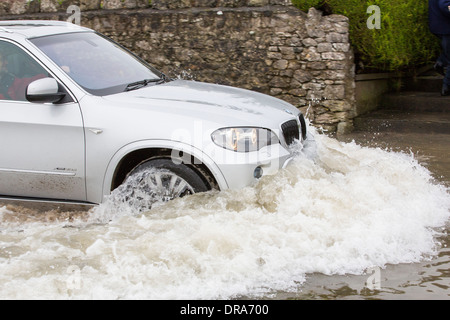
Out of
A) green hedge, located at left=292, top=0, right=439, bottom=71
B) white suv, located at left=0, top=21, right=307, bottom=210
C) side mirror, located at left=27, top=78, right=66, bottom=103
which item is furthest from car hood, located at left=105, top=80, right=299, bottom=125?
green hedge, located at left=292, top=0, right=439, bottom=71

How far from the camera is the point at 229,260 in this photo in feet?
15.3

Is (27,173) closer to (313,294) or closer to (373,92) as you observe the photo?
(313,294)

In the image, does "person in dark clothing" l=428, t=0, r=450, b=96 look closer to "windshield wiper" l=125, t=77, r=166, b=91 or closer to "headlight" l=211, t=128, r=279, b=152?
"windshield wiper" l=125, t=77, r=166, b=91

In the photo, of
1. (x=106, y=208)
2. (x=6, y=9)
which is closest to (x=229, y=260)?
(x=106, y=208)

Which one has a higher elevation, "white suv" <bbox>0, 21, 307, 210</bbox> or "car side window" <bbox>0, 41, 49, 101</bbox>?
"car side window" <bbox>0, 41, 49, 101</bbox>

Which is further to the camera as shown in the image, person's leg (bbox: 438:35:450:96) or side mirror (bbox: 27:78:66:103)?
person's leg (bbox: 438:35:450:96)

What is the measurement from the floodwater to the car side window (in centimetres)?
100

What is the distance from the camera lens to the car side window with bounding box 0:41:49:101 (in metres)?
5.68

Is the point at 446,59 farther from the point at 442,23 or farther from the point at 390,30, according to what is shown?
the point at 390,30

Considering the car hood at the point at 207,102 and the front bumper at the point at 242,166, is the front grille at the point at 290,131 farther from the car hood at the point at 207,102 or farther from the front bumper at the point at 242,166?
the front bumper at the point at 242,166

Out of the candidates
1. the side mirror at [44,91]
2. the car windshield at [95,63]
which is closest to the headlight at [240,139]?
the car windshield at [95,63]

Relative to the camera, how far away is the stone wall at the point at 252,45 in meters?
9.92

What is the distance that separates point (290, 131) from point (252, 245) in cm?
135

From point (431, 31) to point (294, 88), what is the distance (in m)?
2.16
